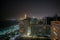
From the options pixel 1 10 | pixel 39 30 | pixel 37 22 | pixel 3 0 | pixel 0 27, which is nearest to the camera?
pixel 3 0

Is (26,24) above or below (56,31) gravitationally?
below

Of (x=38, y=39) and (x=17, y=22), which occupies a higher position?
(x=17, y=22)

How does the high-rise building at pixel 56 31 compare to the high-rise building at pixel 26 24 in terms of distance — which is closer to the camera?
the high-rise building at pixel 56 31

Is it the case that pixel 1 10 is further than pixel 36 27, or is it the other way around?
pixel 36 27

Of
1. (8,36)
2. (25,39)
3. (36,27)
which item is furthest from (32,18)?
(8,36)

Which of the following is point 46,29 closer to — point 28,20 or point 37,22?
point 37,22

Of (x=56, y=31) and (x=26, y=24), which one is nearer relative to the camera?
(x=56, y=31)

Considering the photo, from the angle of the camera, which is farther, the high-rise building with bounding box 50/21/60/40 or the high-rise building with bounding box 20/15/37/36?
the high-rise building with bounding box 20/15/37/36

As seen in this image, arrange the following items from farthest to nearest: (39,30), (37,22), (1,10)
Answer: (37,22) → (39,30) → (1,10)

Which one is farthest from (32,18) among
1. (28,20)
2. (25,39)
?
(25,39)

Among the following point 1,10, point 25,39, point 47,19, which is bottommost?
point 25,39
